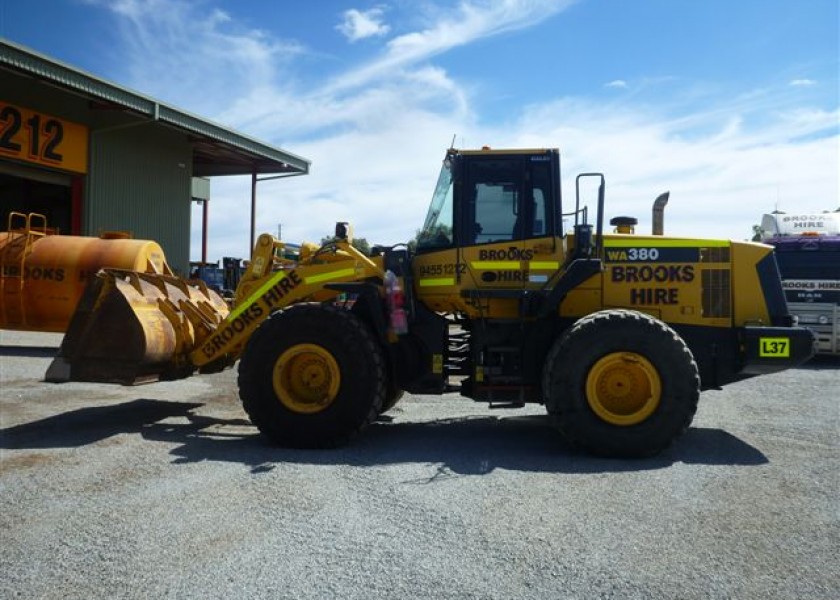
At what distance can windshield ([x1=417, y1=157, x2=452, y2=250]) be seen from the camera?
7.16 metres

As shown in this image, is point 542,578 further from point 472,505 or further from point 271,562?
point 271,562

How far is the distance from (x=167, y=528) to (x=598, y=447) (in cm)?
375

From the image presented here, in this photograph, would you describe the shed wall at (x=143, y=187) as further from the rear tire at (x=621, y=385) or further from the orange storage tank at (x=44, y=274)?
the rear tire at (x=621, y=385)

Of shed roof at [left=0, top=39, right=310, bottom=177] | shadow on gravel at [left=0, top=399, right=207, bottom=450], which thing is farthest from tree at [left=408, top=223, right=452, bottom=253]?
shed roof at [left=0, top=39, right=310, bottom=177]

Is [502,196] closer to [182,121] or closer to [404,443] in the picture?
[404,443]

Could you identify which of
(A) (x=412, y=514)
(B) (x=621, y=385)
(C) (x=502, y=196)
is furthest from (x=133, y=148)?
(A) (x=412, y=514)

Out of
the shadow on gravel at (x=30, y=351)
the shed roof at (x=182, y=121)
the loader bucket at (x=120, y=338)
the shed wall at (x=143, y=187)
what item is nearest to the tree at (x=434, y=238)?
the loader bucket at (x=120, y=338)

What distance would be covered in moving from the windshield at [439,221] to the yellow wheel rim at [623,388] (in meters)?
2.02

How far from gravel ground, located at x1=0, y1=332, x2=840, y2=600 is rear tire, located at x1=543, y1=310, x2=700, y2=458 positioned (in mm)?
261

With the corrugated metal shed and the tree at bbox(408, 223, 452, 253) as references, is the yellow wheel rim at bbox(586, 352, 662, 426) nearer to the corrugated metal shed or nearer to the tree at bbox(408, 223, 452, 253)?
the tree at bbox(408, 223, 452, 253)

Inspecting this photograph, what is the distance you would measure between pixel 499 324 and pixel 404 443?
5.11 feet

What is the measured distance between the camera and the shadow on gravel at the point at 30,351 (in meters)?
14.0

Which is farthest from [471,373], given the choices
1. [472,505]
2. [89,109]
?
[89,109]

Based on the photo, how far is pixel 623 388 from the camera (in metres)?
6.41
